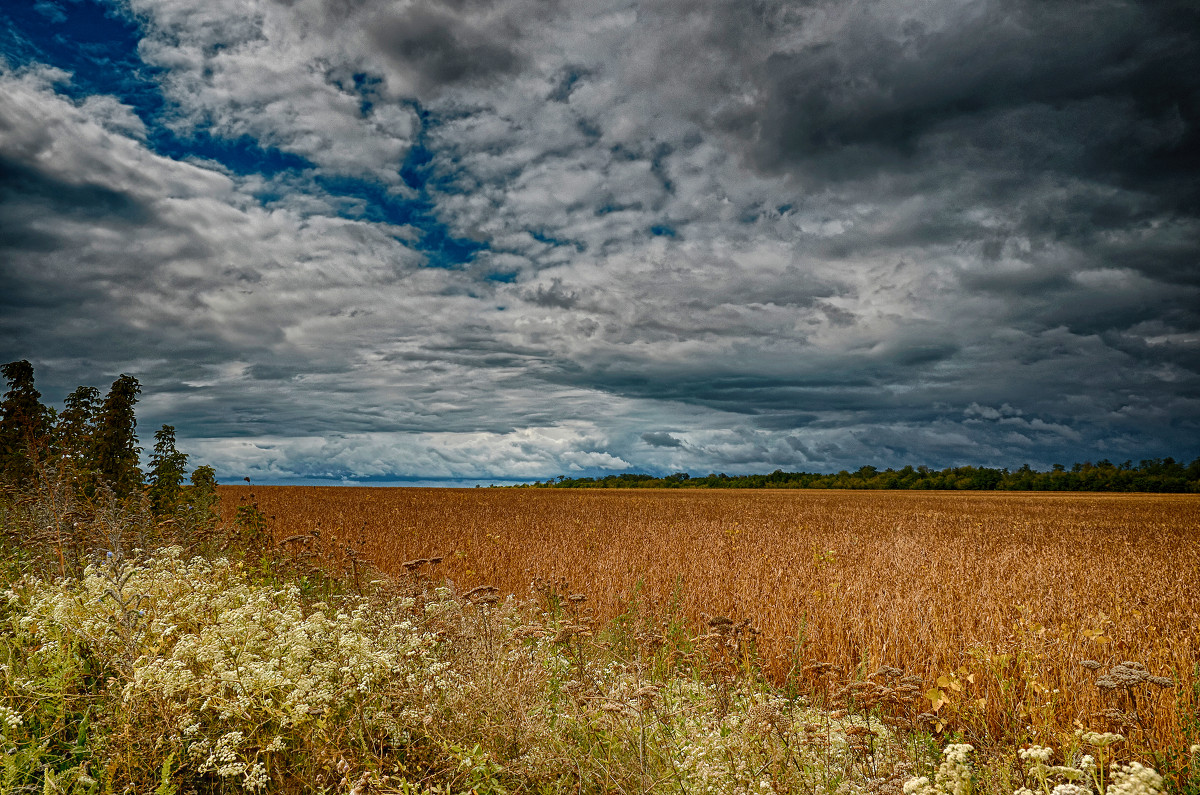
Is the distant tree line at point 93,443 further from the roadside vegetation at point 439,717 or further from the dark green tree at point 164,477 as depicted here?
the roadside vegetation at point 439,717

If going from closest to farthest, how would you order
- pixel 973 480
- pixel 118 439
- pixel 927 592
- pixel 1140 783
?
pixel 1140 783 → pixel 927 592 → pixel 118 439 → pixel 973 480

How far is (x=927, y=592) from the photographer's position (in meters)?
8.62

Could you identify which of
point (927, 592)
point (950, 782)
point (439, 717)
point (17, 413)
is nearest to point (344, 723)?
point (439, 717)

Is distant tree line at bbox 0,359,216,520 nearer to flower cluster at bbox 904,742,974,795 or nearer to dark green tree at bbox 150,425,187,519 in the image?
dark green tree at bbox 150,425,187,519

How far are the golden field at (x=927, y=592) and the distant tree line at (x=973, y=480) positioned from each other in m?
67.1

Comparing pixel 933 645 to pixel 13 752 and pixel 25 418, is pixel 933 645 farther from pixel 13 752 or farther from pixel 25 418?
pixel 25 418

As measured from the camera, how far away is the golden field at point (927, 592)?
5.07 meters

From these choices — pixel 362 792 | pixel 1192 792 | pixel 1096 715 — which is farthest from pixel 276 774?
pixel 1096 715

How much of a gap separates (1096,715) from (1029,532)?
1554 centimetres

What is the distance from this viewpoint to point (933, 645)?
625 centimetres

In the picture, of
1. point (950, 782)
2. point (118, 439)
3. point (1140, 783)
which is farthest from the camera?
point (118, 439)

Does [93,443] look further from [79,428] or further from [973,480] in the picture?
[973,480]

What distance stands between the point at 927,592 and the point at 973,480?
288ft

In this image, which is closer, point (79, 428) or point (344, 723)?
→ point (344, 723)
